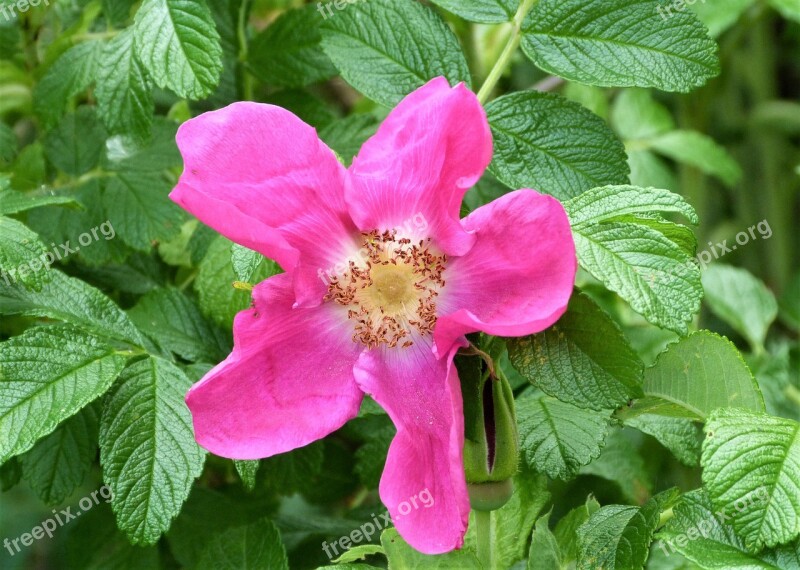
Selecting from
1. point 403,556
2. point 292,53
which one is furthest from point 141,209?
point 403,556

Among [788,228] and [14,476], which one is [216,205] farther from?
[788,228]

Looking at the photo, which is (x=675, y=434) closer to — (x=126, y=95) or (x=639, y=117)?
(x=126, y=95)

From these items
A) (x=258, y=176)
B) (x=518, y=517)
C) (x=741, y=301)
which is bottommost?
(x=741, y=301)

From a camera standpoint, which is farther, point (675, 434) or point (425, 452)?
point (675, 434)

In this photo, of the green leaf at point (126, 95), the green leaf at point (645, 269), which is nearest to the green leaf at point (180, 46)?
the green leaf at point (126, 95)

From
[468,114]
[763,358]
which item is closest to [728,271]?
[763,358]

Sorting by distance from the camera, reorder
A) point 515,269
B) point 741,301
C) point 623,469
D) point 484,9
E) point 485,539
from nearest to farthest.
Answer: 1. point 515,269
2. point 485,539
3. point 484,9
4. point 623,469
5. point 741,301

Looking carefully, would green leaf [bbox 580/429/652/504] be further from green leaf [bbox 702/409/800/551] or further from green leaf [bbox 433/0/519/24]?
green leaf [bbox 433/0/519/24]
